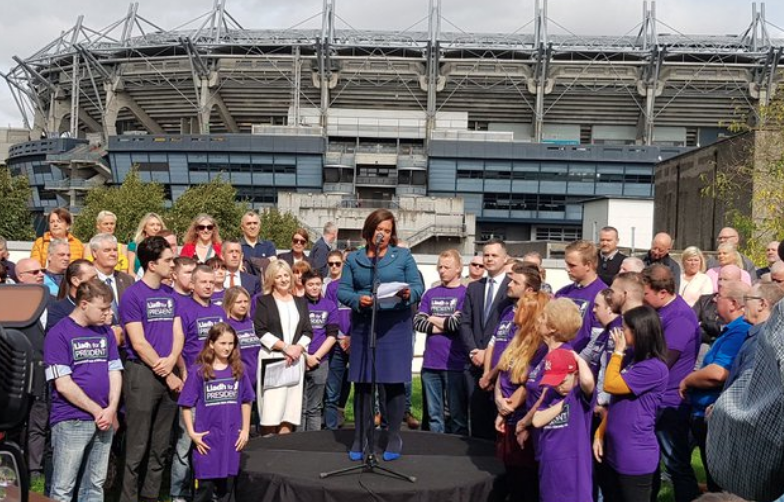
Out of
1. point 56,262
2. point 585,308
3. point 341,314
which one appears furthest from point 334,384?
point 585,308

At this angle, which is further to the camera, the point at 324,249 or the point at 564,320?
the point at 324,249

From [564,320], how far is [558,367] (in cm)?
30

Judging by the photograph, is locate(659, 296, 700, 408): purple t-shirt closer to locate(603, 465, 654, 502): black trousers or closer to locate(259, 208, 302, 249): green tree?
locate(603, 465, 654, 502): black trousers

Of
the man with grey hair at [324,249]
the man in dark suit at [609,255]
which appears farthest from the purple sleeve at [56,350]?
the man with grey hair at [324,249]

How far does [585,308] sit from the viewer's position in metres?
6.27

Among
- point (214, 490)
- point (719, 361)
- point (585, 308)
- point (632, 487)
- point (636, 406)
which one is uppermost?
point (585, 308)

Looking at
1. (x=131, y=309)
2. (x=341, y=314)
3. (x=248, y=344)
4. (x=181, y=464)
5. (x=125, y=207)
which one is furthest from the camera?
(x=125, y=207)

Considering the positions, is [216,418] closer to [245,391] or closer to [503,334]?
[245,391]

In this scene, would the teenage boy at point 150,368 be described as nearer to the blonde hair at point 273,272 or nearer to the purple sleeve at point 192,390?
the purple sleeve at point 192,390

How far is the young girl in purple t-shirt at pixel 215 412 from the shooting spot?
573 centimetres

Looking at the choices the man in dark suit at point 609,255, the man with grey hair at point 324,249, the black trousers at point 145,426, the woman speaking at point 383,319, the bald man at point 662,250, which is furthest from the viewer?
the man with grey hair at point 324,249

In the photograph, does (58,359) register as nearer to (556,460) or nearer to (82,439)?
(82,439)

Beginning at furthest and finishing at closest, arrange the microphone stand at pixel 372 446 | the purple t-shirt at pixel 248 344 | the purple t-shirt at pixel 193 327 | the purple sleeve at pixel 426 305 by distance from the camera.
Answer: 1. the purple sleeve at pixel 426 305
2. the purple t-shirt at pixel 248 344
3. the purple t-shirt at pixel 193 327
4. the microphone stand at pixel 372 446

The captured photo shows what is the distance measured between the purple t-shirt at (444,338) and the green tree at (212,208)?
3799cm
